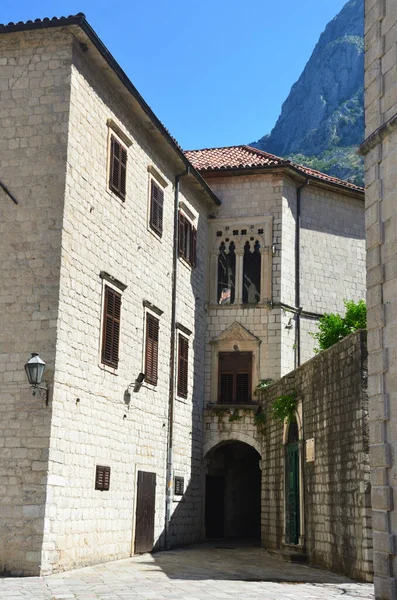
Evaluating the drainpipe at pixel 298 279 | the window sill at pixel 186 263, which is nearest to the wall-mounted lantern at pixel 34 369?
the window sill at pixel 186 263

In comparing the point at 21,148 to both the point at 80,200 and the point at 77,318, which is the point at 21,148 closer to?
the point at 80,200

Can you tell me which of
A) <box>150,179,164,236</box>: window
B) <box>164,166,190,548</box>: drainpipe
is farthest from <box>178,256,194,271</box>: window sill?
<box>150,179,164,236</box>: window

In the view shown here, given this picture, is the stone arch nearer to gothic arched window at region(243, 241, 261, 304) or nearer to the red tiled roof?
gothic arched window at region(243, 241, 261, 304)

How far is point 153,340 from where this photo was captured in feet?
60.8

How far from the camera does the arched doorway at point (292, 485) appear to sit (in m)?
17.2

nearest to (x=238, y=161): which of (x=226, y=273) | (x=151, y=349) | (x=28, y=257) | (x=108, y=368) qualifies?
(x=226, y=273)

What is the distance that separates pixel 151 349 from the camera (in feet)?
60.2

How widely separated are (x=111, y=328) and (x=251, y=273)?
25.9 feet

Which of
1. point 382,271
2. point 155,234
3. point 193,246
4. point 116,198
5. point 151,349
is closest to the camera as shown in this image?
point 382,271

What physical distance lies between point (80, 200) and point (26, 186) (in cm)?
107

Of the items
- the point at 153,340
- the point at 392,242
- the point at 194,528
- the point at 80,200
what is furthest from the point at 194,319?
the point at 392,242

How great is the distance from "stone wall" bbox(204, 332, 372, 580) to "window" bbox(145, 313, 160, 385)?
3.17m

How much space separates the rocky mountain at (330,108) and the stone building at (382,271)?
79.9 m

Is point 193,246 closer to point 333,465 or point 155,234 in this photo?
point 155,234
